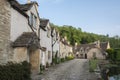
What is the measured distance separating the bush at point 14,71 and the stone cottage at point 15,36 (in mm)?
1233

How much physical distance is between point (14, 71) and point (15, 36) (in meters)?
4.37

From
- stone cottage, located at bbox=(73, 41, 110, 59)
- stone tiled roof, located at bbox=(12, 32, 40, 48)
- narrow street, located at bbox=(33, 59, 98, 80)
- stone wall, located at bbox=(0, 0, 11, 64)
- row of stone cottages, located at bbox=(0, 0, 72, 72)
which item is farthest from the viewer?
stone cottage, located at bbox=(73, 41, 110, 59)

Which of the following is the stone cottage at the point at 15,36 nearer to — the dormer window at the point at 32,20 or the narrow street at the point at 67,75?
the dormer window at the point at 32,20

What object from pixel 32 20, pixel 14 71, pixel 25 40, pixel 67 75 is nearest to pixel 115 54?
pixel 67 75

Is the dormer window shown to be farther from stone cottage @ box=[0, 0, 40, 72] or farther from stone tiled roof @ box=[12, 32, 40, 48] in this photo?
stone tiled roof @ box=[12, 32, 40, 48]

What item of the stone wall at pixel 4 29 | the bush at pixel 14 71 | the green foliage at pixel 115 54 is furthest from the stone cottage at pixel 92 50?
the stone wall at pixel 4 29

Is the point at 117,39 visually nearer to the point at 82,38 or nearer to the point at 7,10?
the point at 82,38

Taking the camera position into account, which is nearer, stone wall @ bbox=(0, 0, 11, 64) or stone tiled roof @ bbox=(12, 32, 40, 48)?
stone wall @ bbox=(0, 0, 11, 64)

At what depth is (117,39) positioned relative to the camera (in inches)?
4562

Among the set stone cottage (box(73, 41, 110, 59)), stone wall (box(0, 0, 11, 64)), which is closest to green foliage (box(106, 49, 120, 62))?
stone cottage (box(73, 41, 110, 59))

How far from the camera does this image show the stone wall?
1320 centimetres

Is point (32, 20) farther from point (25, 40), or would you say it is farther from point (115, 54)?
point (115, 54)

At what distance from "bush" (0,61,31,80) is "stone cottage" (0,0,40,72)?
1.23 meters

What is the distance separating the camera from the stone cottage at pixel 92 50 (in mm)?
76312
